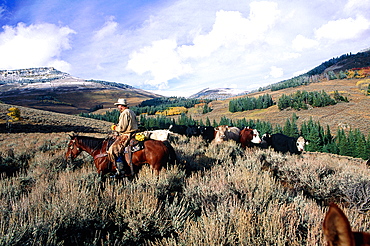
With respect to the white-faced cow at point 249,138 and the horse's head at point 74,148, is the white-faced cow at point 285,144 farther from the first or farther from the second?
the horse's head at point 74,148

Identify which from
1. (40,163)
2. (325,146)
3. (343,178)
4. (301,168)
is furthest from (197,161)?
(325,146)

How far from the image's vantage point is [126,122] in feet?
18.5

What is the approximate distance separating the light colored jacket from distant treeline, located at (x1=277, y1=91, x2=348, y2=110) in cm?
9394

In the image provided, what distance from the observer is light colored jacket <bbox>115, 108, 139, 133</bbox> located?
564cm

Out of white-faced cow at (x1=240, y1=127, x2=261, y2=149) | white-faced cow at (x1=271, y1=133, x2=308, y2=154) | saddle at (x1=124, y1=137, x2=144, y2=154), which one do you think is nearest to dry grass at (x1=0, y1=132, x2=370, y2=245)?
saddle at (x1=124, y1=137, x2=144, y2=154)

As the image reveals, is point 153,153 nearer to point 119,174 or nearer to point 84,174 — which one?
point 119,174

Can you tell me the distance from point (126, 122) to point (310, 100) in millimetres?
100709

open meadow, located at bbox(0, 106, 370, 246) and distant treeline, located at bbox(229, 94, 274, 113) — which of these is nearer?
open meadow, located at bbox(0, 106, 370, 246)

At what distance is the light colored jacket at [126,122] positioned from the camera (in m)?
5.64

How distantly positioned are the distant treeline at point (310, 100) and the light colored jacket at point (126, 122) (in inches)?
3698

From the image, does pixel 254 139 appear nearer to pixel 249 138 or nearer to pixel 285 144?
pixel 249 138

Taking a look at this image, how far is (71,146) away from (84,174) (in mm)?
1748

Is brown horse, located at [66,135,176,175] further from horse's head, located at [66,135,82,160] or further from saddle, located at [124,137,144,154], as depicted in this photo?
horse's head, located at [66,135,82,160]

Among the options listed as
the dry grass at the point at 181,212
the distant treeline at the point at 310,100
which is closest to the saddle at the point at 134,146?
the dry grass at the point at 181,212
